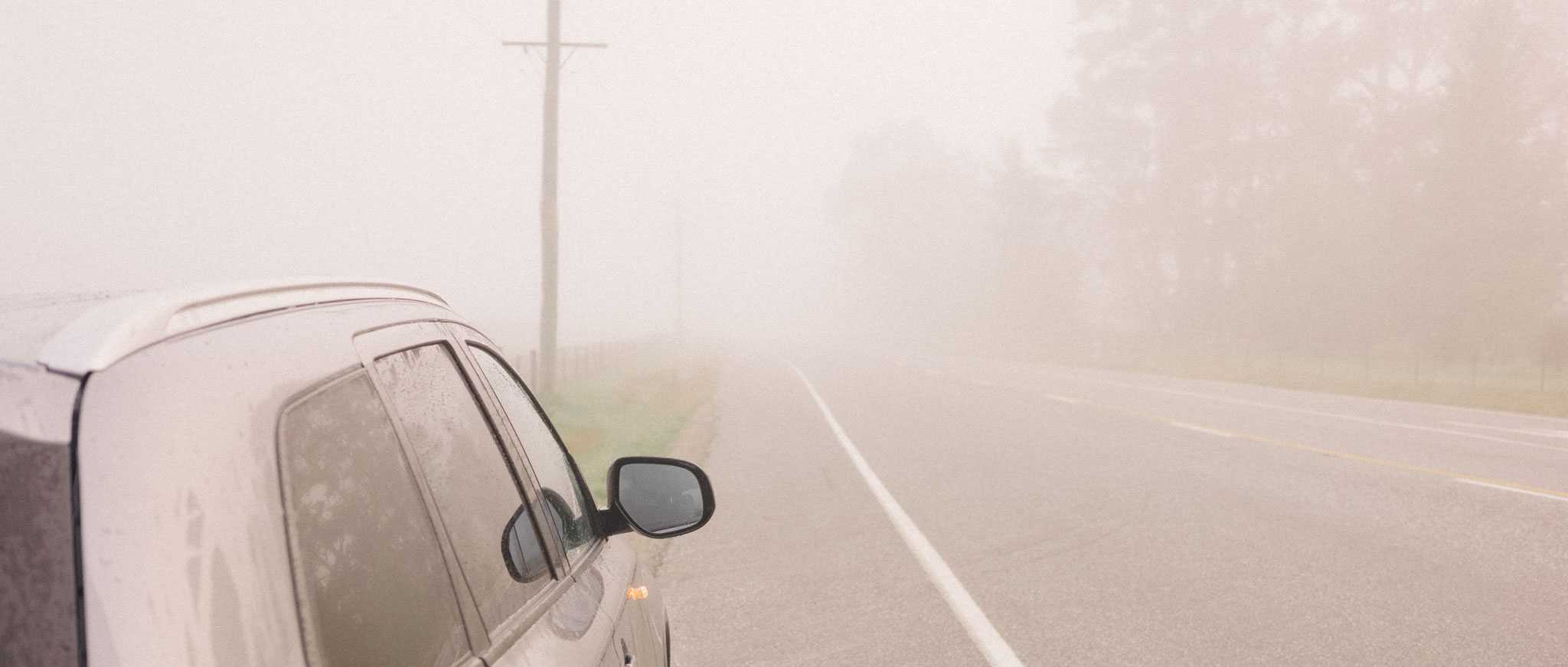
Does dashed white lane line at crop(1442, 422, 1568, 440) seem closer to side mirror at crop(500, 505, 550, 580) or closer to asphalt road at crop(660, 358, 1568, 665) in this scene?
asphalt road at crop(660, 358, 1568, 665)

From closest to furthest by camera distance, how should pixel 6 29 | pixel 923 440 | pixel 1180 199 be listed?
pixel 923 440 → pixel 1180 199 → pixel 6 29

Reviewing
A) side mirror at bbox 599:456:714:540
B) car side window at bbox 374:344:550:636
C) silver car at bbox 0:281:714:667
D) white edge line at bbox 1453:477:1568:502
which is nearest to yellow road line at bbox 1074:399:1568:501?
white edge line at bbox 1453:477:1568:502

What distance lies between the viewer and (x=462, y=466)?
1.96 metres

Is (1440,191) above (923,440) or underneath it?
above

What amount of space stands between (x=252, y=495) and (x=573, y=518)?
5.99ft

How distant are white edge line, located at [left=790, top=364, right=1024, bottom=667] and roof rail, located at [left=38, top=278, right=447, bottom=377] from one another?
13.7 feet

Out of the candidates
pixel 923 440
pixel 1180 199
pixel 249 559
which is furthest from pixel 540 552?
pixel 1180 199

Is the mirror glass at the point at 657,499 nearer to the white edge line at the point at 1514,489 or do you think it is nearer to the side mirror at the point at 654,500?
the side mirror at the point at 654,500

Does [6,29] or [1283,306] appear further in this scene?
[6,29]

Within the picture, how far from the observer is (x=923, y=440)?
1402cm

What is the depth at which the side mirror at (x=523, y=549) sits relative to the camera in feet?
6.64

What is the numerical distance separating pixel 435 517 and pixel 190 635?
→ 641mm

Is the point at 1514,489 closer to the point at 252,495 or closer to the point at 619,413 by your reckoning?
the point at 252,495

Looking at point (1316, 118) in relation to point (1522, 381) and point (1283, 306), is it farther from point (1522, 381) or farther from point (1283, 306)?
point (1522, 381)
